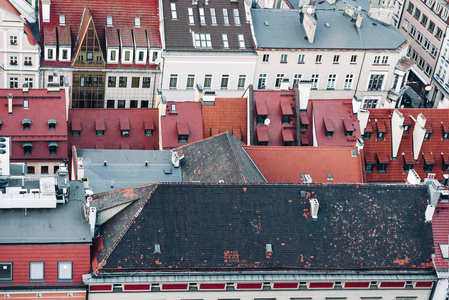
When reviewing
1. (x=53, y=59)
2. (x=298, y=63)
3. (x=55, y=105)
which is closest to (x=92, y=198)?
(x=55, y=105)

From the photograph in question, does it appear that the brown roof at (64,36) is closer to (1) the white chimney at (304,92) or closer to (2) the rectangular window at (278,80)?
(2) the rectangular window at (278,80)

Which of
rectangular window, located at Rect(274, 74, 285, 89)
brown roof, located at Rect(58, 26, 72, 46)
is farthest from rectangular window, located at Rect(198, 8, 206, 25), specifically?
brown roof, located at Rect(58, 26, 72, 46)

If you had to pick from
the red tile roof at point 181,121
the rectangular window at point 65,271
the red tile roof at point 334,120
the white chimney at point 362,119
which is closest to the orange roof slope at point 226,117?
the red tile roof at point 181,121

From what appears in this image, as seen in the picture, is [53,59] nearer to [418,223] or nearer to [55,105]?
[55,105]

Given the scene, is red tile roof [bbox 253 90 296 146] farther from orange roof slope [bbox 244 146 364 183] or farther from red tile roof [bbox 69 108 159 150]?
red tile roof [bbox 69 108 159 150]

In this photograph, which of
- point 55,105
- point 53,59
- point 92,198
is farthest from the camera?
point 53,59

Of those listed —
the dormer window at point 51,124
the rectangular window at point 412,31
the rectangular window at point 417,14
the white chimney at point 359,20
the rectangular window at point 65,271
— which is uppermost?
the white chimney at point 359,20

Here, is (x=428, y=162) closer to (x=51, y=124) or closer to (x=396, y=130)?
(x=396, y=130)

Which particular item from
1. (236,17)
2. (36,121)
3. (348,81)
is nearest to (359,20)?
(348,81)
